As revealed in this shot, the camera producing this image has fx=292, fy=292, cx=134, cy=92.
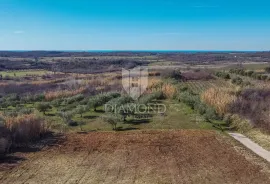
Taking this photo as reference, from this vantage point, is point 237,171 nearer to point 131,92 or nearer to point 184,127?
point 184,127

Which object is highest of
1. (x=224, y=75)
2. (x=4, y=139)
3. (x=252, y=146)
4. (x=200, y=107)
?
(x=4, y=139)

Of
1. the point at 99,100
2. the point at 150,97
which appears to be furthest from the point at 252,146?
the point at 99,100

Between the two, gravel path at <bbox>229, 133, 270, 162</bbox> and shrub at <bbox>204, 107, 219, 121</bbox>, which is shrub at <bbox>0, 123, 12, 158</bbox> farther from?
shrub at <bbox>204, 107, 219, 121</bbox>

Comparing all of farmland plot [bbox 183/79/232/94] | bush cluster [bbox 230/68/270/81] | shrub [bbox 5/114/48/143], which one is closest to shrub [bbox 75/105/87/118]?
shrub [bbox 5/114/48/143]

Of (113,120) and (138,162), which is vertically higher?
(113,120)

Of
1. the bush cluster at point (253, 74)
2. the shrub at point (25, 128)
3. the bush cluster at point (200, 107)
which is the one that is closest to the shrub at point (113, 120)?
the shrub at point (25, 128)

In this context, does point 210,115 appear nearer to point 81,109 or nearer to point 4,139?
point 81,109

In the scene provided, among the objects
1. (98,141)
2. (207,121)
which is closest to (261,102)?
(207,121)

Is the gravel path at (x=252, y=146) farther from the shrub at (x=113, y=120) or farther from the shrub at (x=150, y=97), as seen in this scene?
the shrub at (x=150, y=97)
